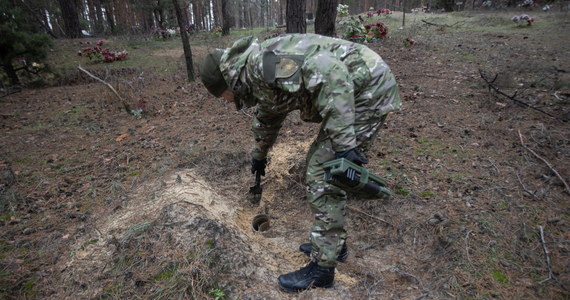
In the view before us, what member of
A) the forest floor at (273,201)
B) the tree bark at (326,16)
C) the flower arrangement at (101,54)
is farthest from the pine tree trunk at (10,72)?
the tree bark at (326,16)

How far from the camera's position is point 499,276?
1945 mm

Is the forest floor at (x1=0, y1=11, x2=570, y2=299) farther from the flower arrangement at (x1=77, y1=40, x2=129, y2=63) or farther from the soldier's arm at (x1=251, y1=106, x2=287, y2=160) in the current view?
the flower arrangement at (x1=77, y1=40, x2=129, y2=63)

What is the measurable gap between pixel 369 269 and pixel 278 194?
124cm

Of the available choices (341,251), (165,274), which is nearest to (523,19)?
(341,251)

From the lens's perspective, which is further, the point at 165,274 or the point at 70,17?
the point at 70,17

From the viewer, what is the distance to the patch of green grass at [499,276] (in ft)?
6.29

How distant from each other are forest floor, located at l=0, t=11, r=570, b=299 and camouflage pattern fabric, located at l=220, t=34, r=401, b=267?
0.55 m

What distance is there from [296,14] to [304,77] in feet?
13.2

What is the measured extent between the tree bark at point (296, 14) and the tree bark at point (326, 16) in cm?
72

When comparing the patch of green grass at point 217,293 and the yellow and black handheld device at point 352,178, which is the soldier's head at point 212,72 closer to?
the yellow and black handheld device at point 352,178

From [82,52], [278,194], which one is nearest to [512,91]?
[278,194]

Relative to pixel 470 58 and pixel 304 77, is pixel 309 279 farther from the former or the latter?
pixel 470 58

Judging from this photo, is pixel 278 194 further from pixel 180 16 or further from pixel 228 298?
pixel 180 16

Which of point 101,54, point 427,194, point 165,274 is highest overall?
point 101,54
